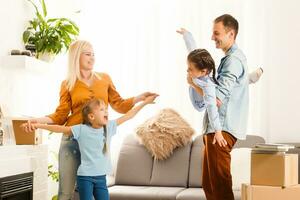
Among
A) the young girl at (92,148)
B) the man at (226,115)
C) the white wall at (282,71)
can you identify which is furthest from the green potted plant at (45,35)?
the man at (226,115)

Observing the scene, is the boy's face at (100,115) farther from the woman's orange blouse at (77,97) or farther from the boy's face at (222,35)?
the boy's face at (222,35)

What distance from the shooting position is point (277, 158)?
10.5 feet

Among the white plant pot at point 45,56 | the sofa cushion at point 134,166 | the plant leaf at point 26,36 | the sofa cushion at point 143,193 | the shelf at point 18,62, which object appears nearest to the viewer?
the shelf at point 18,62

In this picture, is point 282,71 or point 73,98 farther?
point 282,71

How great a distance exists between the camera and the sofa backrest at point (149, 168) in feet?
15.8

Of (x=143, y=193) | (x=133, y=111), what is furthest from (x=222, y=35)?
(x=143, y=193)

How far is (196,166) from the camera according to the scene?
484 cm

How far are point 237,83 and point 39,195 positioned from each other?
1893 mm

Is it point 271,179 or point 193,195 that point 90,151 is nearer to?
point 271,179

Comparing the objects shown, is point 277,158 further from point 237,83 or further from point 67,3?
point 67,3

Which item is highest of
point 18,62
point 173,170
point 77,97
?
point 18,62

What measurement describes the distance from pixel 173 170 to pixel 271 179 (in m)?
1.72

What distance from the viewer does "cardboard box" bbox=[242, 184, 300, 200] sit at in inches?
125

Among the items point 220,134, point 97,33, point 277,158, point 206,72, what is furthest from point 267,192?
point 97,33
